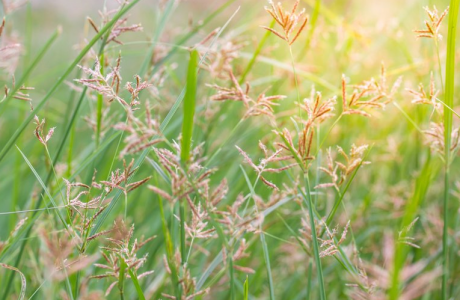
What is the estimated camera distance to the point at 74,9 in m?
6.96

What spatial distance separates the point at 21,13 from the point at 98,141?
6.15 metres

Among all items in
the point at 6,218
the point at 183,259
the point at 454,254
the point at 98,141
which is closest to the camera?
the point at 183,259

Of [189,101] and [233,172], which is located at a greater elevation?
[189,101]

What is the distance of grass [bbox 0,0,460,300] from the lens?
0.69 metres

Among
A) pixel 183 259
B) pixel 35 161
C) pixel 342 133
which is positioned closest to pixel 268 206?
pixel 183 259

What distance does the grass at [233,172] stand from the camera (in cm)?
69

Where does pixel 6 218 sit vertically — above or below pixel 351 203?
below

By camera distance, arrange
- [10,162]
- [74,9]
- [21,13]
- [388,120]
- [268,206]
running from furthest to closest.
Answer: [74,9], [21,13], [388,120], [10,162], [268,206]

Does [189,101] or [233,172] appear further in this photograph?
[233,172]

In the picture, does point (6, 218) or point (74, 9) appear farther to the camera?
point (74, 9)

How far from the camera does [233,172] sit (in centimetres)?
175

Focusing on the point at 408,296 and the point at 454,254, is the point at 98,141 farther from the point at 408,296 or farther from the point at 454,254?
the point at 454,254

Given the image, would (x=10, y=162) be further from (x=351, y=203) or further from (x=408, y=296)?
(x=408, y=296)

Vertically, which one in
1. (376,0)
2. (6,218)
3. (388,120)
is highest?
(376,0)
